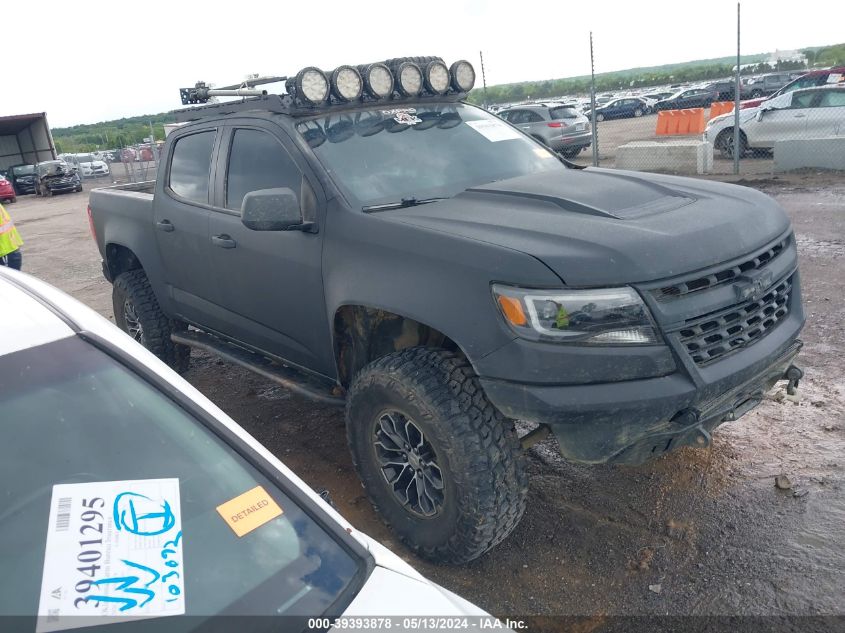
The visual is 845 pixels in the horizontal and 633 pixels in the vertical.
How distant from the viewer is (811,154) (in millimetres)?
11781

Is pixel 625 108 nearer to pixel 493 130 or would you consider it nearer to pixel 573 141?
pixel 573 141

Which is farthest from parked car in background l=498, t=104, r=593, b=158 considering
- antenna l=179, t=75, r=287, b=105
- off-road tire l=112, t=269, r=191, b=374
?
off-road tire l=112, t=269, r=191, b=374

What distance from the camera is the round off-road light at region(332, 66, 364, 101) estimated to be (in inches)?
145

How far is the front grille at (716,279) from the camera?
2.53 meters

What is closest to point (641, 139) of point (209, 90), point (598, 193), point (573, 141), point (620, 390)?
point (573, 141)

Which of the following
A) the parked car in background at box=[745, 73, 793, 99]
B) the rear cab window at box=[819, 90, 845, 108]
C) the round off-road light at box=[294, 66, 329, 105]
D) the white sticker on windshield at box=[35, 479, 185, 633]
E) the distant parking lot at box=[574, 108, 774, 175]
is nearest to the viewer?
the white sticker on windshield at box=[35, 479, 185, 633]

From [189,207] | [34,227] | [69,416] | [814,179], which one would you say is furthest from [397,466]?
[34,227]

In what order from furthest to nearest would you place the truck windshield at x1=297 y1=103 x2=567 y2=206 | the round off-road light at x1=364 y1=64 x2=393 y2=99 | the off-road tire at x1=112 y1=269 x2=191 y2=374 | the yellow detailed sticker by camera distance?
the off-road tire at x1=112 y1=269 x2=191 y2=374 < the round off-road light at x1=364 y1=64 x2=393 y2=99 < the truck windshield at x1=297 y1=103 x2=567 y2=206 < the yellow detailed sticker

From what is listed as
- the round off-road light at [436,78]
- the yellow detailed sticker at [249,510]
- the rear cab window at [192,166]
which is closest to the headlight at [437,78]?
the round off-road light at [436,78]

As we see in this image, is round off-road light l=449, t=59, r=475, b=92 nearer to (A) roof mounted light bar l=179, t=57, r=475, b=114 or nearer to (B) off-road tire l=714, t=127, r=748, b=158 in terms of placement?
(A) roof mounted light bar l=179, t=57, r=475, b=114

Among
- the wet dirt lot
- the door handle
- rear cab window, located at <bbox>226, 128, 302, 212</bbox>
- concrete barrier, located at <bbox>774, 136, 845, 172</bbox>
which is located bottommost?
the wet dirt lot

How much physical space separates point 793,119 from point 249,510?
14.0 meters

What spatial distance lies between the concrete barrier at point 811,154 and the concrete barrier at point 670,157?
3.79 ft

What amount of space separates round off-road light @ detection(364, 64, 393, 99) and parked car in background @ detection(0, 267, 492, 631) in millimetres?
2466
